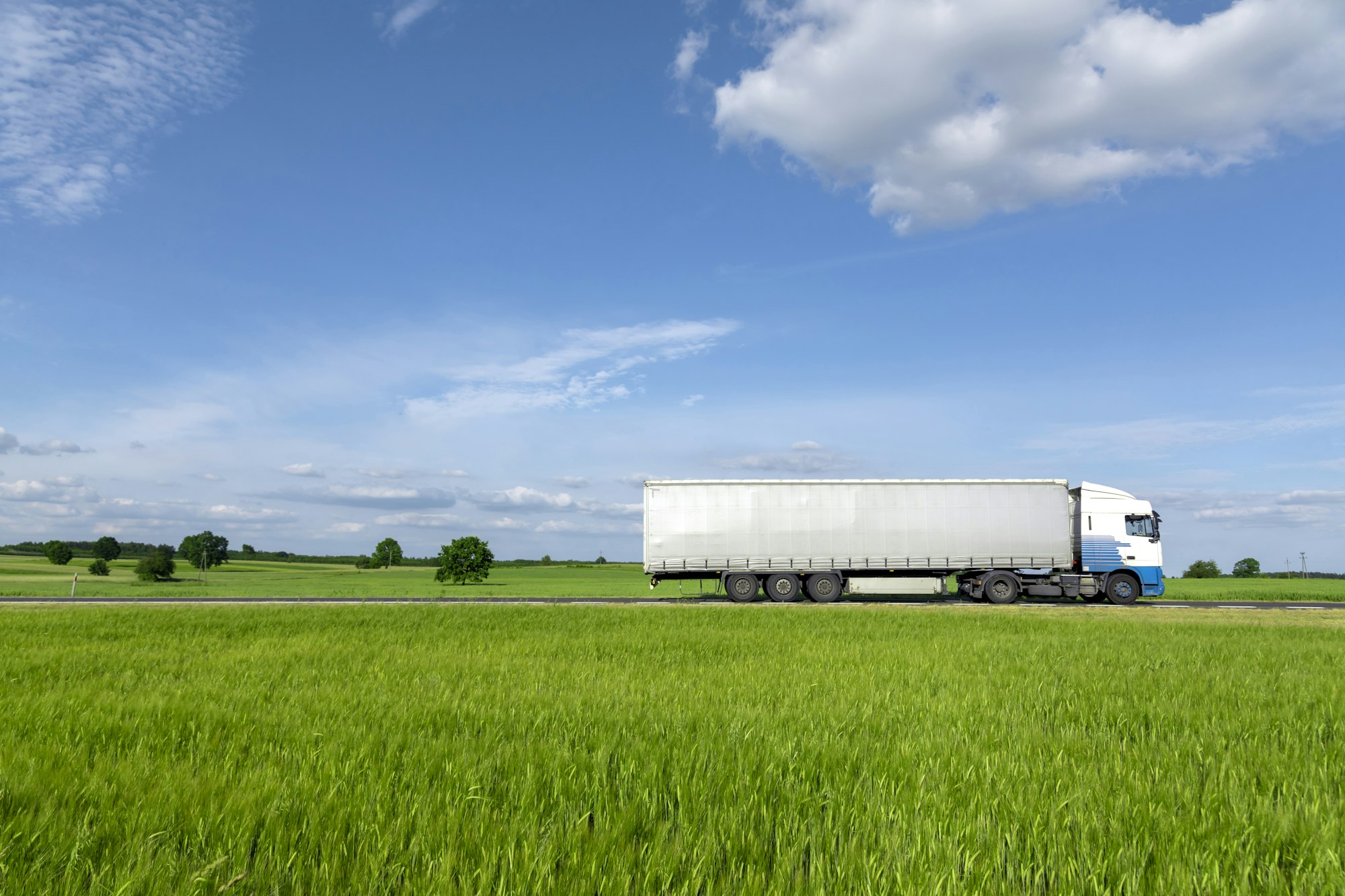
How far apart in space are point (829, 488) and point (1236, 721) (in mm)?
23055

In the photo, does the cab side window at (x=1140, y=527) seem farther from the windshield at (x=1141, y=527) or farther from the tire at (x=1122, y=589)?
the tire at (x=1122, y=589)

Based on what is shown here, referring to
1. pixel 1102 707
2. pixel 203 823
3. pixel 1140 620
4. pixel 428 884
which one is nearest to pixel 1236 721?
pixel 1102 707

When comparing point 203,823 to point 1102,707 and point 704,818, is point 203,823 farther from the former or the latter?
point 1102,707

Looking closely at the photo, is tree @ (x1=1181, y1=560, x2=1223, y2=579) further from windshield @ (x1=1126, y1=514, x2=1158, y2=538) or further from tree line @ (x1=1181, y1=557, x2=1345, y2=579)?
windshield @ (x1=1126, y1=514, x2=1158, y2=538)

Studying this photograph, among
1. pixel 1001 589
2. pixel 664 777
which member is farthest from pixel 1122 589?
pixel 664 777

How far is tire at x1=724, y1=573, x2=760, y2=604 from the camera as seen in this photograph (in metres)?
29.2

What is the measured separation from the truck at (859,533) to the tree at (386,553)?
106 meters

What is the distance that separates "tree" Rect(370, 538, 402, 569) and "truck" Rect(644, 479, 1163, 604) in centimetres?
A: 10586

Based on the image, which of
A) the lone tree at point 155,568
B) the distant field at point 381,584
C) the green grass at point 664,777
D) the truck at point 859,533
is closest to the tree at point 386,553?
the distant field at point 381,584

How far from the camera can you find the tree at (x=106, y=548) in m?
119

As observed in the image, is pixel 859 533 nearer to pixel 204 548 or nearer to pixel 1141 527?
pixel 1141 527

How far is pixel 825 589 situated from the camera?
1153 inches

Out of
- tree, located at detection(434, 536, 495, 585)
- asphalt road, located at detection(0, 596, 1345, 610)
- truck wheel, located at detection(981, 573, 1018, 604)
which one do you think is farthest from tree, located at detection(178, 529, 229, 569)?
truck wheel, located at detection(981, 573, 1018, 604)

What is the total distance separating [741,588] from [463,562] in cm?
4876
